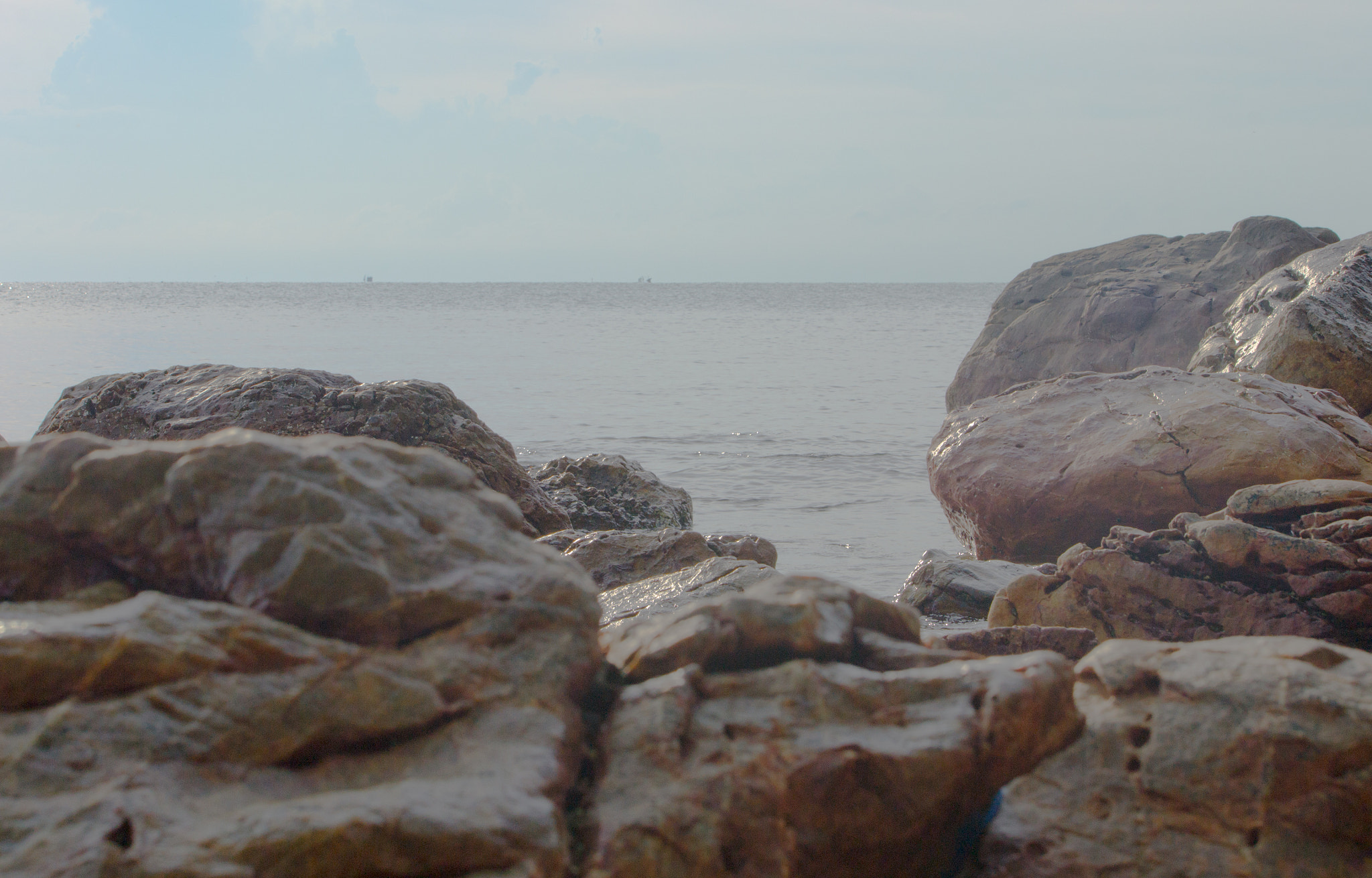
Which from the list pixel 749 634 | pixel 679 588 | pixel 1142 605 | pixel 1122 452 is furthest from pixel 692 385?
pixel 749 634

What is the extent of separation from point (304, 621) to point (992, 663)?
1615mm

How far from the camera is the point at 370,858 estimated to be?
1.84 m

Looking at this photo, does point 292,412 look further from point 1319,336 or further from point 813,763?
point 1319,336

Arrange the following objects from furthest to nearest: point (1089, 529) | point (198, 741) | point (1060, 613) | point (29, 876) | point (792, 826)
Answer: point (1089, 529), point (1060, 613), point (792, 826), point (198, 741), point (29, 876)

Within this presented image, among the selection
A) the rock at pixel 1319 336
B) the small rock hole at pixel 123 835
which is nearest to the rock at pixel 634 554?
the small rock hole at pixel 123 835

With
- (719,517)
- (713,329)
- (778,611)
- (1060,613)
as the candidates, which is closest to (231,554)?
(778,611)

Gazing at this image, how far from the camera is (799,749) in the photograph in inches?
87.3

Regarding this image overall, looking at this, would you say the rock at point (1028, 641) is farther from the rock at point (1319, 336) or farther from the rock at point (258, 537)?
the rock at point (1319, 336)

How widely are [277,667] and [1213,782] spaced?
2.09m

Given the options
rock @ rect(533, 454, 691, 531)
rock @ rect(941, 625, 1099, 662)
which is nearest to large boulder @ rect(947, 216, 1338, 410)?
rock @ rect(533, 454, 691, 531)

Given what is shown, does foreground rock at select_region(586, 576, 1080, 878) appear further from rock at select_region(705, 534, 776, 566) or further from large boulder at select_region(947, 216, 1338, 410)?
large boulder at select_region(947, 216, 1338, 410)

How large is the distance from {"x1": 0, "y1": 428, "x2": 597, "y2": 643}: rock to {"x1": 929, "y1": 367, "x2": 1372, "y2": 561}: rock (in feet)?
16.5

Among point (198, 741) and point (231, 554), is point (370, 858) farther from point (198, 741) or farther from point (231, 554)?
point (231, 554)

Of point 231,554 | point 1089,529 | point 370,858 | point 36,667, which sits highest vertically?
point 231,554
